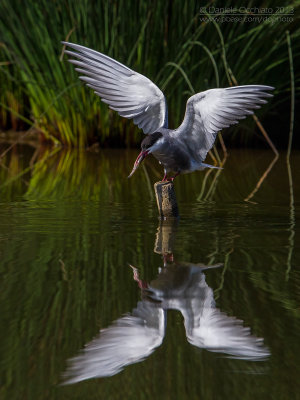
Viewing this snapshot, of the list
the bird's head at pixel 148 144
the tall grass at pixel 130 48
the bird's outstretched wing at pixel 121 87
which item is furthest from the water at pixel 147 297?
the tall grass at pixel 130 48

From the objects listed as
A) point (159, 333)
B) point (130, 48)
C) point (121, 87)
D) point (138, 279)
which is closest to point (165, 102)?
point (121, 87)

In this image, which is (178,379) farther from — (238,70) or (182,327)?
(238,70)

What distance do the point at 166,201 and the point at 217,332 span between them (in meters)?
1.64

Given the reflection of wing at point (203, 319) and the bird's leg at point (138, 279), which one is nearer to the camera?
the reflection of wing at point (203, 319)

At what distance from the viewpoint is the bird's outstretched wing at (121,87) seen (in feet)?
11.4

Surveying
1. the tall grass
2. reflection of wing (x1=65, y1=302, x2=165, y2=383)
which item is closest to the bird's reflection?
reflection of wing (x1=65, y1=302, x2=165, y2=383)

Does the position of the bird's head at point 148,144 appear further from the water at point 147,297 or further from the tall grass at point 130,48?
the tall grass at point 130,48

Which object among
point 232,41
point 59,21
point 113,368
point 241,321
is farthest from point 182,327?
point 59,21

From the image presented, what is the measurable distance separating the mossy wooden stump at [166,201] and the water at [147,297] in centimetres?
6

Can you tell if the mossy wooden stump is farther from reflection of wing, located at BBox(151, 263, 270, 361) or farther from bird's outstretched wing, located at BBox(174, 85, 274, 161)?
reflection of wing, located at BBox(151, 263, 270, 361)

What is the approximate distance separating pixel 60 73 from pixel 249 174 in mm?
1965

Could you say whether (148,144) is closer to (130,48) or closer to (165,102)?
(165,102)

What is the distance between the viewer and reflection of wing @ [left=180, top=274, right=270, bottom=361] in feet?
5.56

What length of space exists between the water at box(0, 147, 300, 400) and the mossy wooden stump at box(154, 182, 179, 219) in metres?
0.06
